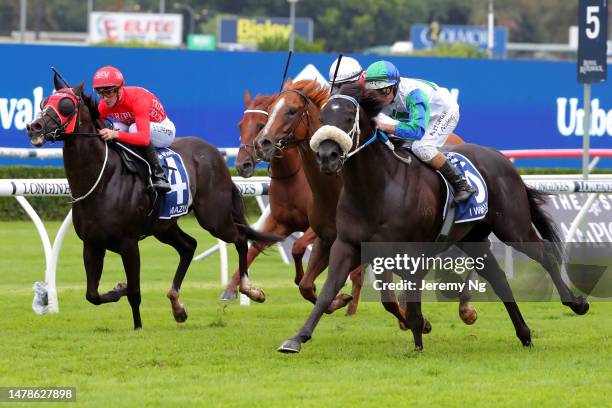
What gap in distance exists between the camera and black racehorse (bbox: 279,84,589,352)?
20.7 feet

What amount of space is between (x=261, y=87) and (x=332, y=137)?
11052 millimetres

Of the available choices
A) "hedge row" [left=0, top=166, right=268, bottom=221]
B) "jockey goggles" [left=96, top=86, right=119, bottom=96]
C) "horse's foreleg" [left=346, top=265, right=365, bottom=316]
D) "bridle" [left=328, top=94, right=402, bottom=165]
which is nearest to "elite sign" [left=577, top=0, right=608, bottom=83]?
"horse's foreleg" [left=346, top=265, right=365, bottom=316]

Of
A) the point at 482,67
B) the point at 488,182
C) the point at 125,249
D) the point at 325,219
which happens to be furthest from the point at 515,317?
the point at 482,67

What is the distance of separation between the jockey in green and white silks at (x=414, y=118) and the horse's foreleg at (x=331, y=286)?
0.69 metres

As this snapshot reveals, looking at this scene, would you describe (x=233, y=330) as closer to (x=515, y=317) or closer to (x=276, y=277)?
(x=515, y=317)

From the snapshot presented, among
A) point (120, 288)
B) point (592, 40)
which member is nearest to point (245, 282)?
point (120, 288)

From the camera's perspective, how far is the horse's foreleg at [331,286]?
6289mm

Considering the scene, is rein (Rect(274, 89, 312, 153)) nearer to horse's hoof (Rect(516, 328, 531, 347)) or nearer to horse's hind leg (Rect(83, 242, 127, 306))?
horse's hind leg (Rect(83, 242, 127, 306))

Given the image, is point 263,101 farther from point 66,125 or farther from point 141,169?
point 66,125

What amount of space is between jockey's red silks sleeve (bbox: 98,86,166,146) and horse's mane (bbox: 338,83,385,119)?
5.53 feet

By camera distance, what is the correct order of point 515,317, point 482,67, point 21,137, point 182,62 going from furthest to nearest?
point 482,67 < point 182,62 < point 21,137 < point 515,317

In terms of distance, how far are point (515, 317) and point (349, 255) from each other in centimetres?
124

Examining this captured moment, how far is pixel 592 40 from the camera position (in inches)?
388

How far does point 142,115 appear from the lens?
7.74 m
